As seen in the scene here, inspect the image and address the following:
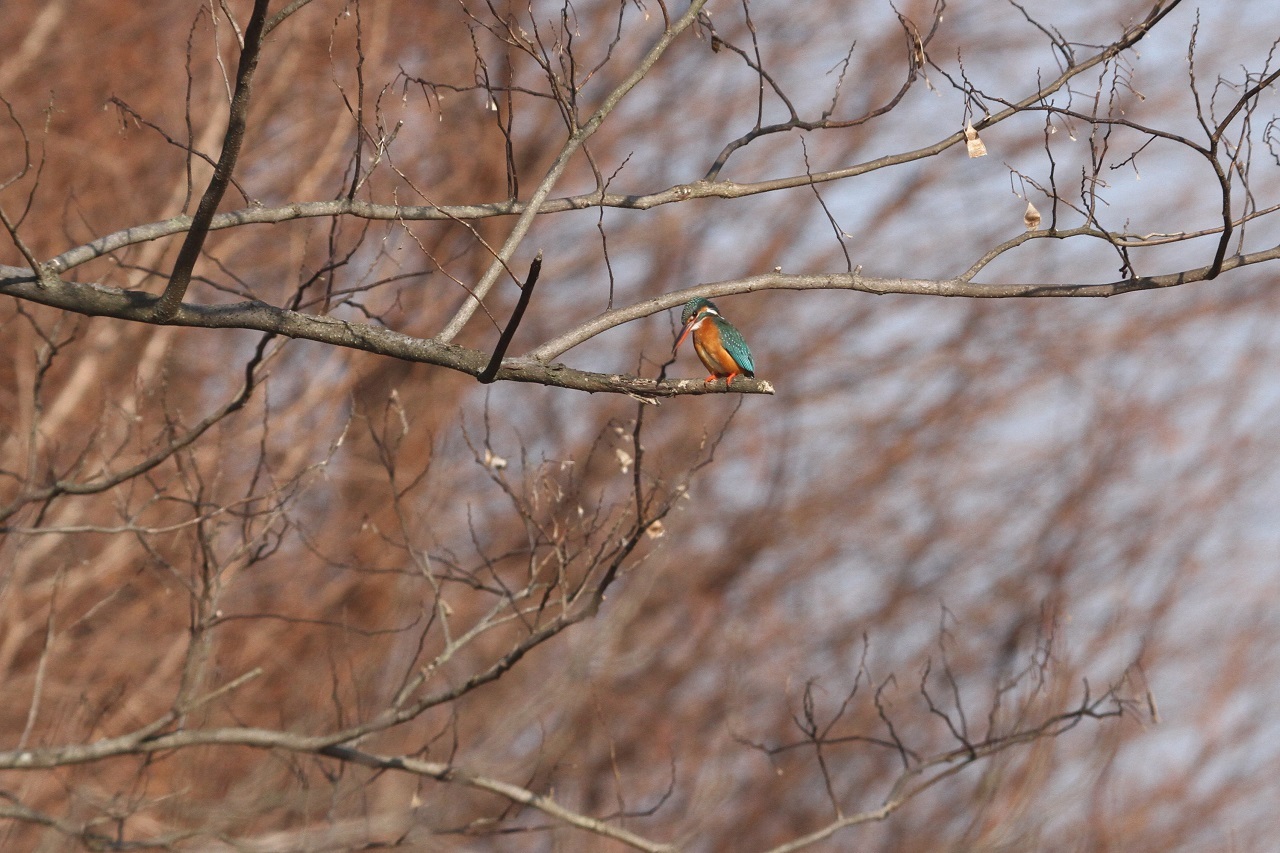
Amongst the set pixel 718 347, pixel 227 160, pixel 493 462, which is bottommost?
pixel 227 160

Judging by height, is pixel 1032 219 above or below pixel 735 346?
below

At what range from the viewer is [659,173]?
12.3 meters

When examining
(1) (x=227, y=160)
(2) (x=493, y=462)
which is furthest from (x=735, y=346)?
(1) (x=227, y=160)

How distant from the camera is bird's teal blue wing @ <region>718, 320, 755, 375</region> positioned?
16.4 ft

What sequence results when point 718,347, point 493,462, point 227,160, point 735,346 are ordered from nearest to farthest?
1. point 227,160
2. point 493,462
3. point 718,347
4. point 735,346

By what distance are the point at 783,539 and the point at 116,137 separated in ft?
21.2

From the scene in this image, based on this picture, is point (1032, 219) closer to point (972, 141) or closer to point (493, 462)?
point (972, 141)

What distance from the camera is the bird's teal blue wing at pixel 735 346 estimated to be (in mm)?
4996

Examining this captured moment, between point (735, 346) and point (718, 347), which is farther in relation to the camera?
point (735, 346)

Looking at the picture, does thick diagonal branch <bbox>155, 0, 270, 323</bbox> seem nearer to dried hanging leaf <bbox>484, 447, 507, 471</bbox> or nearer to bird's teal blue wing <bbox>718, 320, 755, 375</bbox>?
dried hanging leaf <bbox>484, 447, 507, 471</bbox>

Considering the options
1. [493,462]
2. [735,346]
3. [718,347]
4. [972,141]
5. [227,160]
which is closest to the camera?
[227,160]

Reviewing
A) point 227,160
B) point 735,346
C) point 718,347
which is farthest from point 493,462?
point 227,160

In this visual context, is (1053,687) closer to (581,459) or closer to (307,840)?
(307,840)

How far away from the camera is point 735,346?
508 cm
